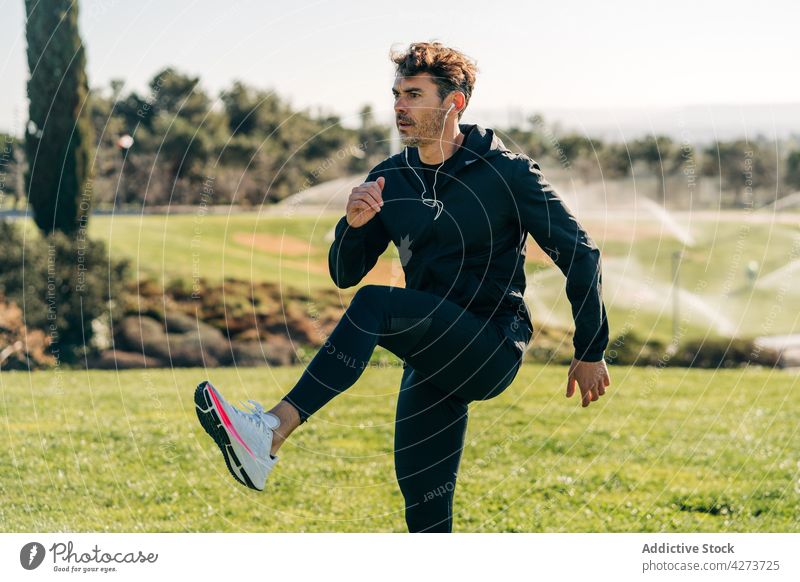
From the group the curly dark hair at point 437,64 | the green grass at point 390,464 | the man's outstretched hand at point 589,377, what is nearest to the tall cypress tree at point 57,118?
the green grass at point 390,464

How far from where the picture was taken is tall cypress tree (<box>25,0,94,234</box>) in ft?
51.3

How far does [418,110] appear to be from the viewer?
5.33 m

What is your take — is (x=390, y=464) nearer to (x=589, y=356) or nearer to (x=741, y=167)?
(x=589, y=356)

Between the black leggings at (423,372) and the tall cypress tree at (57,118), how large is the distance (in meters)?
11.1

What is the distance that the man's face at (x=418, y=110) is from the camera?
534cm

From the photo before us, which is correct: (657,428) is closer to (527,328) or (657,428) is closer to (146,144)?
(527,328)

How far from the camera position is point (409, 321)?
15.9 feet

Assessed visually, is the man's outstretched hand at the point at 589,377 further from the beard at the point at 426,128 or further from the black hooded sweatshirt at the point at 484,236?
the beard at the point at 426,128

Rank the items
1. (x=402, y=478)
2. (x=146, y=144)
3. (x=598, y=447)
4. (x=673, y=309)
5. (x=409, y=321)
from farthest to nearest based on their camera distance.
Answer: (x=146, y=144) → (x=673, y=309) → (x=598, y=447) → (x=402, y=478) → (x=409, y=321)

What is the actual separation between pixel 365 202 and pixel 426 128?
52 cm

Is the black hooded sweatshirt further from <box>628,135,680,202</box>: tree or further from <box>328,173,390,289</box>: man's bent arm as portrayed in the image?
<box>628,135,680,202</box>: tree

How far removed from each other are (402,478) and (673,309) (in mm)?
14973
